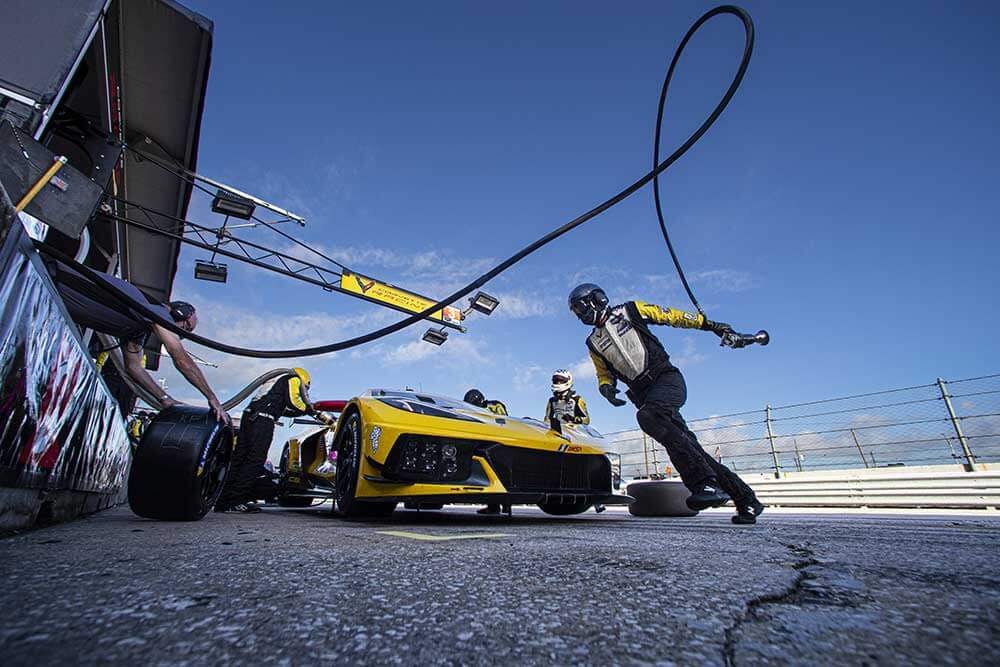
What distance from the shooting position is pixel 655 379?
3674mm

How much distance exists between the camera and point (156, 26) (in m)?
4.90

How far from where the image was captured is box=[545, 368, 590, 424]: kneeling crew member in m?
6.60

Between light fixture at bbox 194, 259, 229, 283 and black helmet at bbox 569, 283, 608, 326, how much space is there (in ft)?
31.0

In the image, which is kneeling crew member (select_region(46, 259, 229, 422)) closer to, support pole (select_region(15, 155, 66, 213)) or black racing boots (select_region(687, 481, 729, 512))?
support pole (select_region(15, 155, 66, 213))

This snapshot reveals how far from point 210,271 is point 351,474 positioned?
30.6 feet

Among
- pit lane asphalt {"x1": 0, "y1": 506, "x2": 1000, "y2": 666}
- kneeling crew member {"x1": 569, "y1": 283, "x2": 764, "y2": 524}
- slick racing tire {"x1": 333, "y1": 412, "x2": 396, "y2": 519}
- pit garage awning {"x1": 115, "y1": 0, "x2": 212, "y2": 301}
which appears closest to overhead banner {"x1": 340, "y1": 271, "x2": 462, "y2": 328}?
pit garage awning {"x1": 115, "y1": 0, "x2": 212, "y2": 301}

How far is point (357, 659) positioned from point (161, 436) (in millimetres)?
2406

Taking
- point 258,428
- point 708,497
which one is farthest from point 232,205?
point 708,497

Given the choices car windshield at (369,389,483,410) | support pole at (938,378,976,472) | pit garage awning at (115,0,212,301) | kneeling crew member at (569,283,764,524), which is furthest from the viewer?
support pole at (938,378,976,472)

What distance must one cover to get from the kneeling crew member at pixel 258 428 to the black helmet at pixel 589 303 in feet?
9.94

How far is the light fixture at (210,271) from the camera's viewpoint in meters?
10.3

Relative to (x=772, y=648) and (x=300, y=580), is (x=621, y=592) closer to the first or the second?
(x=772, y=648)

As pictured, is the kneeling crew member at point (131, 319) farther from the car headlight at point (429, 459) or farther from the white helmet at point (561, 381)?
the white helmet at point (561, 381)

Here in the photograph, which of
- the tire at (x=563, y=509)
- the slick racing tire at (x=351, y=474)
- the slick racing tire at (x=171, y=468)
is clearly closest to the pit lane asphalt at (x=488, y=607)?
the slick racing tire at (x=171, y=468)
